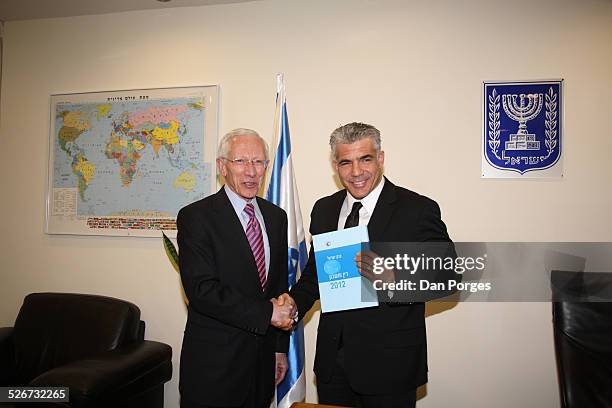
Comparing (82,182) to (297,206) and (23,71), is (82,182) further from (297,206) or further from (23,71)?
(297,206)

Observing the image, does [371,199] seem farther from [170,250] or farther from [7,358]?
[7,358]

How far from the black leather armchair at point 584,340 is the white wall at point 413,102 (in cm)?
67

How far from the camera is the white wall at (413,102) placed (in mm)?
2672

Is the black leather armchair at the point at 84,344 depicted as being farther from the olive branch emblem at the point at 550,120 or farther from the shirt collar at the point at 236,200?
the olive branch emblem at the point at 550,120

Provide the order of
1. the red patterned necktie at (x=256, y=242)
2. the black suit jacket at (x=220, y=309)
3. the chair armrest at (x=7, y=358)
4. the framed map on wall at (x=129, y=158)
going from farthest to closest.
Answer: the framed map on wall at (x=129, y=158), the chair armrest at (x=7, y=358), the red patterned necktie at (x=256, y=242), the black suit jacket at (x=220, y=309)

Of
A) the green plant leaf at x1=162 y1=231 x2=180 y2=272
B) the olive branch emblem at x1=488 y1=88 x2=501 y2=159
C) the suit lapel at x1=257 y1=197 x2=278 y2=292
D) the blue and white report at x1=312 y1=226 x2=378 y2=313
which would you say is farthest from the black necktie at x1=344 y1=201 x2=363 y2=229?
the green plant leaf at x1=162 y1=231 x2=180 y2=272

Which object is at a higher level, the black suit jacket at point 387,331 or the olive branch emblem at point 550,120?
the olive branch emblem at point 550,120

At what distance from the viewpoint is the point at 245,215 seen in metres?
2.01

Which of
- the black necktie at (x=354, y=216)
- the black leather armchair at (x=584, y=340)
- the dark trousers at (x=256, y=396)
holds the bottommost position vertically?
the dark trousers at (x=256, y=396)

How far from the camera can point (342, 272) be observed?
187 cm

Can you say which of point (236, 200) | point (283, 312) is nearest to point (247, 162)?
point (236, 200)

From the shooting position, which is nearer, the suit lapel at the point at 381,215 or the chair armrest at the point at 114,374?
the suit lapel at the point at 381,215

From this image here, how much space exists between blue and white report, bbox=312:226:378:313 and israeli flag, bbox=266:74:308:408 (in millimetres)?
688

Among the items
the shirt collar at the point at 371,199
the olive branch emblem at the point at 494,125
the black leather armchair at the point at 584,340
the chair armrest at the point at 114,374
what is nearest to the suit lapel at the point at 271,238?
the shirt collar at the point at 371,199
